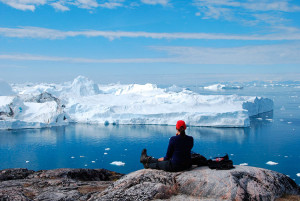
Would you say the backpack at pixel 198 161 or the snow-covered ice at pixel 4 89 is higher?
the snow-covered ice at pixel 4 89

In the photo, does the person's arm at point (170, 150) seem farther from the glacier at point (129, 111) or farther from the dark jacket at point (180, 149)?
the glacier at point (129, 111)

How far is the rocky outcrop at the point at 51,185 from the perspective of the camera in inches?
158

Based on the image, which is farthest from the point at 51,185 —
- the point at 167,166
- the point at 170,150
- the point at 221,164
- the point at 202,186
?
the point at 221,164

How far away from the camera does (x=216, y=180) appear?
11.5 ft

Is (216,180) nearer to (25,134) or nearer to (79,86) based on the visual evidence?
(25,134)

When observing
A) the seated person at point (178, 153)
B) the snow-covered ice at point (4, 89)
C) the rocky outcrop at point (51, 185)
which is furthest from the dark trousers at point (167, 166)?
the snow-covered ice at point (4, 89)

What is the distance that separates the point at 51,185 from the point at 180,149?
2.72m

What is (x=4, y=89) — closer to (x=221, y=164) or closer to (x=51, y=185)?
(x=51, y=185)

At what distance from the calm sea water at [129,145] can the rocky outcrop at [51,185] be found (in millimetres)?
7338

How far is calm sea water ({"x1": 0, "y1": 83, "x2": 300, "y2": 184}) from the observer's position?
49.7ft

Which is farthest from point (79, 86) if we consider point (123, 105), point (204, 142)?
point (204, 142)

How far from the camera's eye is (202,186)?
11.4 ft

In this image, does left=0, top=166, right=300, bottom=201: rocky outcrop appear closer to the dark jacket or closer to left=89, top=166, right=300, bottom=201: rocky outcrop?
left=89, top=166, right=300, bottom=201: rocky outcrop

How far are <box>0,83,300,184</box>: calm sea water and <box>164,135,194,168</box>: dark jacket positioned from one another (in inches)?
404
